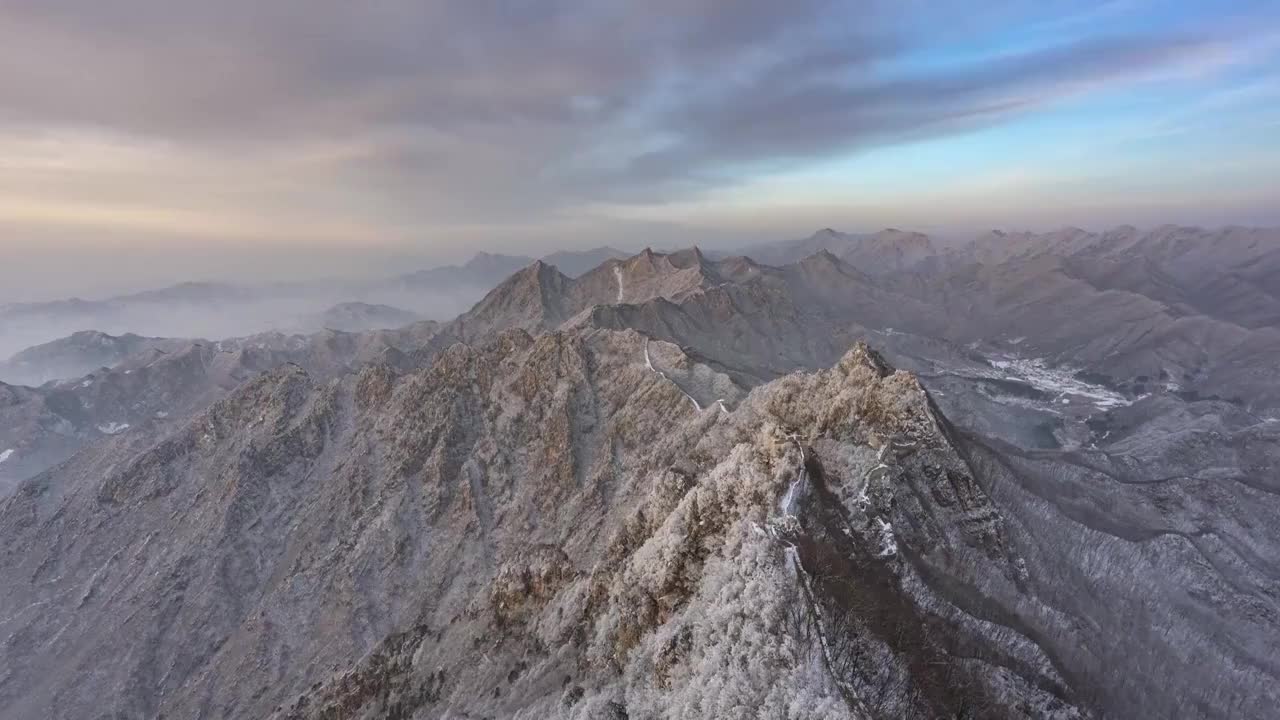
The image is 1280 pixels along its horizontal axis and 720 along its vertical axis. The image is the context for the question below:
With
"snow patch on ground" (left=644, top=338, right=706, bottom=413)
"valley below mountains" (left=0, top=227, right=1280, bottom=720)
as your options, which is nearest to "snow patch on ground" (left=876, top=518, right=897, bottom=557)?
"valley below mountains" (left=0, top=227, right=1280, bottom=720)

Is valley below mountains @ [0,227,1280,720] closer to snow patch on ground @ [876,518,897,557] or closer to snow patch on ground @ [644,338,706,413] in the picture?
snow patch on ground @ [876,518,897,557]

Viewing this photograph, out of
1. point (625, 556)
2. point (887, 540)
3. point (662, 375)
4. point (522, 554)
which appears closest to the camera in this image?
point (887, 540)

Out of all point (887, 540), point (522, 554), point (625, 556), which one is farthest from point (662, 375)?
point (887, 540)

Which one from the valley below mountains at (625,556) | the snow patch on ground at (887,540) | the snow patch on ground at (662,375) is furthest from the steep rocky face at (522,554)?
the snow patch on ground at (662,375)

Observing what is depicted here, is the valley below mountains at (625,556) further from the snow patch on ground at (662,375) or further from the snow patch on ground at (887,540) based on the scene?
the snow patch on ground at (662,375)

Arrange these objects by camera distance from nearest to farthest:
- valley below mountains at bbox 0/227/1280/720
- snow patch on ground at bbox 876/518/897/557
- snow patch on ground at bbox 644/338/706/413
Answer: valley below mountains at bbox 0/227/1280/720
snow patch on ground at bbox 876/518/897/557
snow patch on ground at bbox 644/338/706/413

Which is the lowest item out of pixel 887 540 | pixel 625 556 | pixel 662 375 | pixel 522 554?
pixel 522 554

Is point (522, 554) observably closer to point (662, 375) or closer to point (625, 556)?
point (625, 556)

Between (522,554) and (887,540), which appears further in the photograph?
(522,554)

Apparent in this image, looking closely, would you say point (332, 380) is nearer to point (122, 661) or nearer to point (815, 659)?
point (122, 661)
